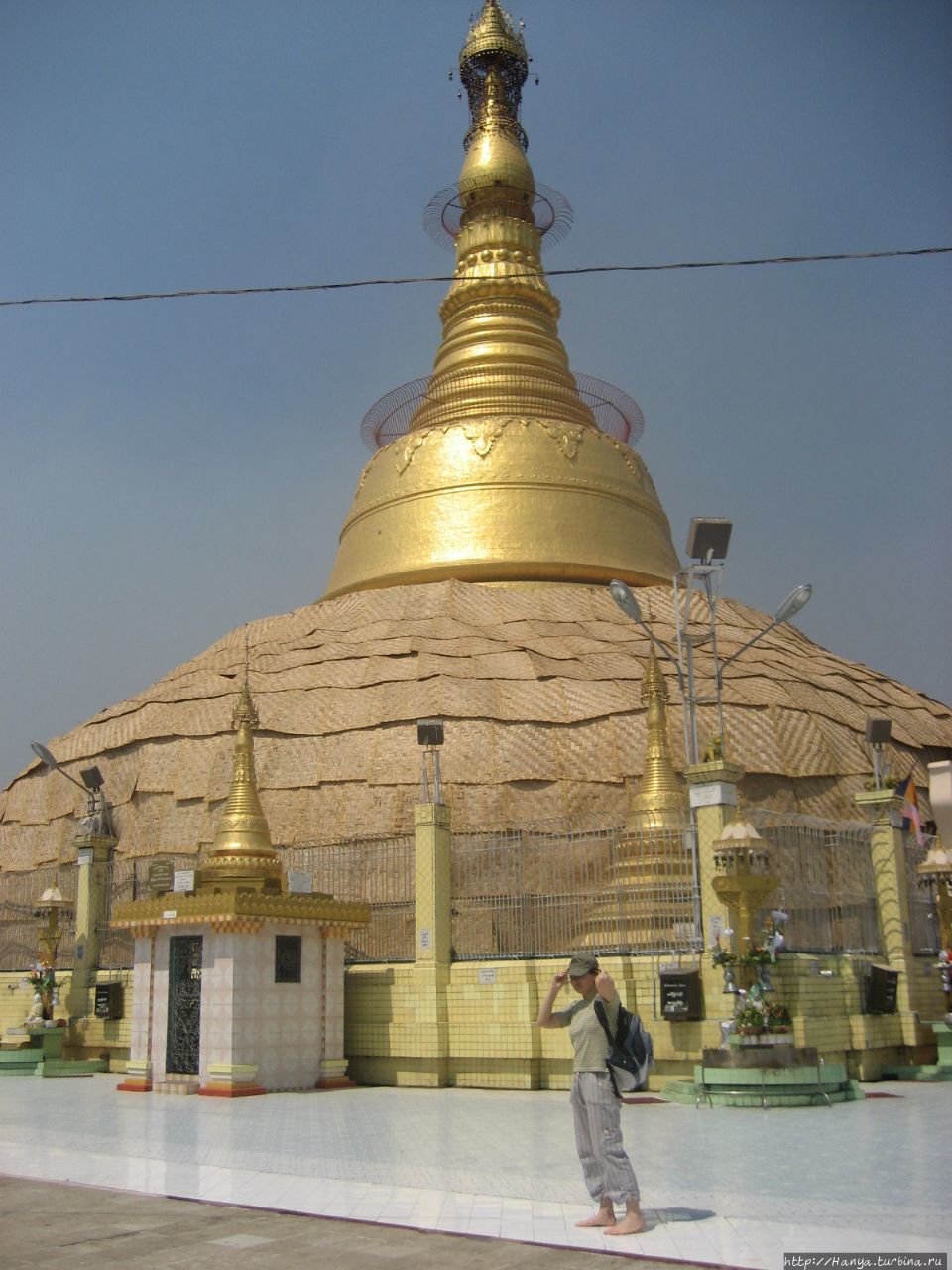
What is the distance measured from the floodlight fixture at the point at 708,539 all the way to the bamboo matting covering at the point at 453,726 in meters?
4.88

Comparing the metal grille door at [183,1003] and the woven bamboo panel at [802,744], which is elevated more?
the woven bamboo panel at [802,744]

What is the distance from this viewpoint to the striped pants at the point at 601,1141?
6914 mm

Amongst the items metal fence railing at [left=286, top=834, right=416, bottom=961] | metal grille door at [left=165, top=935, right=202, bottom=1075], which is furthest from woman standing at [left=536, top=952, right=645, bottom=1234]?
metal fence railing at [left=286, top=834, right=416, bottom=961]

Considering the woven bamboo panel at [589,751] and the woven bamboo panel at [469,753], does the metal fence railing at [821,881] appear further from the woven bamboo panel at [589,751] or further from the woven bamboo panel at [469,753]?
the woven bamboo panel at [469,753]

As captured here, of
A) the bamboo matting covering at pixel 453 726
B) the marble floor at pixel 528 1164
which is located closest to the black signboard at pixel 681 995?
the marble floor at pixel 528 1164

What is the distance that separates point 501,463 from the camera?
99.5 feet

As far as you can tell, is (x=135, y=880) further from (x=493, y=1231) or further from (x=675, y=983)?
(x=493, y=1231)

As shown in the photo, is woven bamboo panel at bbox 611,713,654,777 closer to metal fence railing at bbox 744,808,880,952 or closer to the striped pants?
metal fence railing at bbox 744,808,880,952

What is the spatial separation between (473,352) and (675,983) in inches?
856

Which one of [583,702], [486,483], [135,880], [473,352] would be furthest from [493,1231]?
[473,352]

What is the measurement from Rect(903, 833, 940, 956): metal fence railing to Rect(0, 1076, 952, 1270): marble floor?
341 centimetres

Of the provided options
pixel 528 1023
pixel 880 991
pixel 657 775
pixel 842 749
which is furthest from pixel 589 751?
pixel 880 991

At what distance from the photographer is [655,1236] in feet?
21.7

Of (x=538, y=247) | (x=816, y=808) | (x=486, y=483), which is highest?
(x=538, y=247)
